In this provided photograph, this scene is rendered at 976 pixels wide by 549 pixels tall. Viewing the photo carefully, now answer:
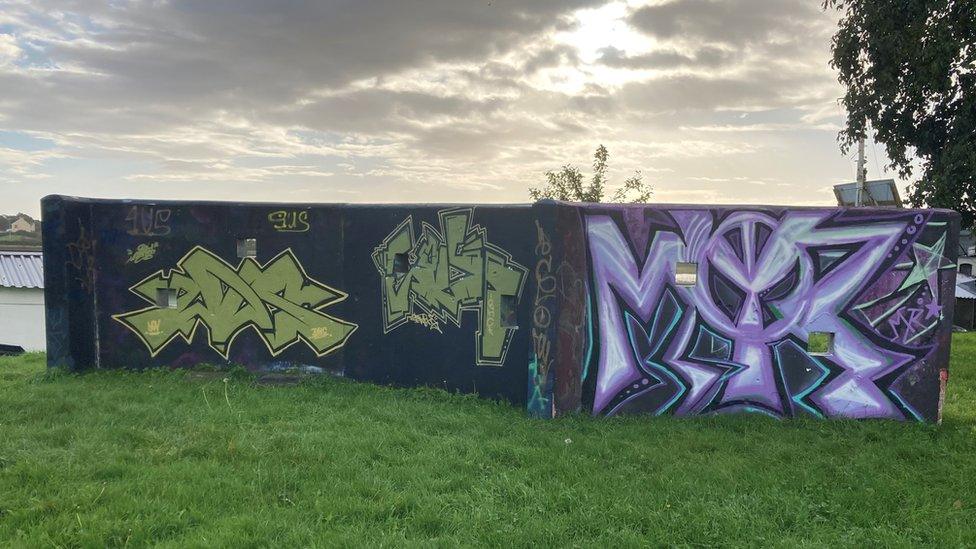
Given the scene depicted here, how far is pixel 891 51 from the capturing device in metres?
9.73

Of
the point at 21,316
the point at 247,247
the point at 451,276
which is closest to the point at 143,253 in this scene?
the point at 247,247

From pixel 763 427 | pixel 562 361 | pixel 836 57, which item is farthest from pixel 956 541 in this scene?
pixel 836 57

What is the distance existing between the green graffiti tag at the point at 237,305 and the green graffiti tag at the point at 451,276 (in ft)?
2.37

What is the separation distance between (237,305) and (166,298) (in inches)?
42.7

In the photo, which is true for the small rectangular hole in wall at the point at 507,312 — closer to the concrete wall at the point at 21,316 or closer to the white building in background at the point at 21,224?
the concrete wall at the point at 21,316

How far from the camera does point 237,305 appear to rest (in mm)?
7875

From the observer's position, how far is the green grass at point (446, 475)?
12.7ft

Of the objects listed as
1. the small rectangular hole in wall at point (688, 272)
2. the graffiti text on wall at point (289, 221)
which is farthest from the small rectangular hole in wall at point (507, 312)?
the graffiti text on wall at point (289, 221)

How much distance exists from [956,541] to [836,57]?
9229mm

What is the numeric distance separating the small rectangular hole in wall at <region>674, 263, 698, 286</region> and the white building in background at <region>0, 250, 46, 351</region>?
821 inches

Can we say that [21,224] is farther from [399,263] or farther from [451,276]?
[451,276]

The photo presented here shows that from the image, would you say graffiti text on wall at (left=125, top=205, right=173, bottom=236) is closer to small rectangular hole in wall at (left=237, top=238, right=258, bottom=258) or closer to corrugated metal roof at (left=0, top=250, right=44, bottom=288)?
small rectangular hole in wall at (left=237, top=238, right=258, bottom=258)

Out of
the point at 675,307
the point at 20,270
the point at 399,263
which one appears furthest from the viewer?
the point at 20,270

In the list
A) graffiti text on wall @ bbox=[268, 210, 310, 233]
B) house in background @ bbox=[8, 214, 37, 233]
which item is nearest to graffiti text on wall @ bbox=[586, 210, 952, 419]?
graffiti text on wall @ bbox=[268, 210, 310, 233]
